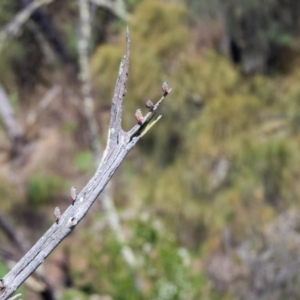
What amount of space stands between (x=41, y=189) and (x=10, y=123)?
0.43 meters

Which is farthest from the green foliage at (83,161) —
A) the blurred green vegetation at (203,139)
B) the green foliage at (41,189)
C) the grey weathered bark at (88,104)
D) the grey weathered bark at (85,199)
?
the grey weathered bark at (85,199)

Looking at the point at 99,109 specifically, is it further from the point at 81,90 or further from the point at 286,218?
the point at 286,218

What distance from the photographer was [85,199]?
0.47m

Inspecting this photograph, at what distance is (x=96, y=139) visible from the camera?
2.79 metres

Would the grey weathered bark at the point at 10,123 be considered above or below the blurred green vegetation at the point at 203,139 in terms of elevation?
above

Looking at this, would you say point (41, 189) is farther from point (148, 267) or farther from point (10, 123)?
point (148, 267)

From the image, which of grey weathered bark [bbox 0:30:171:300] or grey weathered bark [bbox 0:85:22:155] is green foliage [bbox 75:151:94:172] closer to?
grey weathered bark [bbox 0:85:22:155]

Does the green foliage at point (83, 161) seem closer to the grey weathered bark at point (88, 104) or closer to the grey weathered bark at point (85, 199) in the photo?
the grey weathered bark at point (88, 104)

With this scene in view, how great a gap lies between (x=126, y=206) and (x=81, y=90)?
0.78m

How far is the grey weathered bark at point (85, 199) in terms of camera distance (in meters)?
0.46

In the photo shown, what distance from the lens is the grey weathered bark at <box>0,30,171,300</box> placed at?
46 cm

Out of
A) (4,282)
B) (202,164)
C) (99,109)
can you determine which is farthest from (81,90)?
(4,282)

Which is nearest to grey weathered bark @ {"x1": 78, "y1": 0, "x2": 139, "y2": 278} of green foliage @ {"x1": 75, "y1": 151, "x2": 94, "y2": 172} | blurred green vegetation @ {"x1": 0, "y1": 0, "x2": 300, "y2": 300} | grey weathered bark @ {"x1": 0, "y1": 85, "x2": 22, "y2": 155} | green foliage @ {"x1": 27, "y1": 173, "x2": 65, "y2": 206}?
blurred green vegetation @ {"x1": 0, "y1": 0, "x2": 300, "y2": 300}

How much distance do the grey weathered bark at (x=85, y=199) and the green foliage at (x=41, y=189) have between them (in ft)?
8.27
